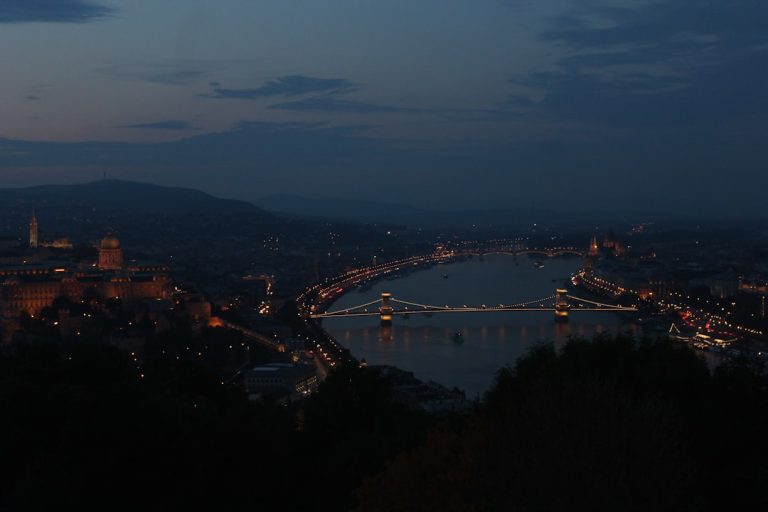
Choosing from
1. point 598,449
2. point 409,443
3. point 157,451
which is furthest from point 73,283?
point 598,449

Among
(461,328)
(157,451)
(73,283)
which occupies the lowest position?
(461,328)

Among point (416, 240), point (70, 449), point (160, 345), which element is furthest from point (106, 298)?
point (416, 240)

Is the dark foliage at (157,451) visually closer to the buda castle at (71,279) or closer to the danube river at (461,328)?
the danube river at (461,328)

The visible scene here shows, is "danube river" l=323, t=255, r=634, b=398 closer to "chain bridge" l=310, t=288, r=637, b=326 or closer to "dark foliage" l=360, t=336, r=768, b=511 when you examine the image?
"chain bridge" l=310, t=288, r=637, b=326

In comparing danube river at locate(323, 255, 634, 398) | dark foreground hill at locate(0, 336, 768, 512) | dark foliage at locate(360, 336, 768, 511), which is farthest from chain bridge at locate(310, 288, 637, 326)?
dark foliage at locate(360, 336, 768, 511)

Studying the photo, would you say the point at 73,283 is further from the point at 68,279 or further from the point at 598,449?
the point at 598,449

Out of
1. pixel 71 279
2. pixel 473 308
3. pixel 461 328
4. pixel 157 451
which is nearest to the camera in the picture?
pixel 157 451

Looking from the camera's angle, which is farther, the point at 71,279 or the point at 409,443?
the point at 71,279

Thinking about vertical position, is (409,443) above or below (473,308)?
above
